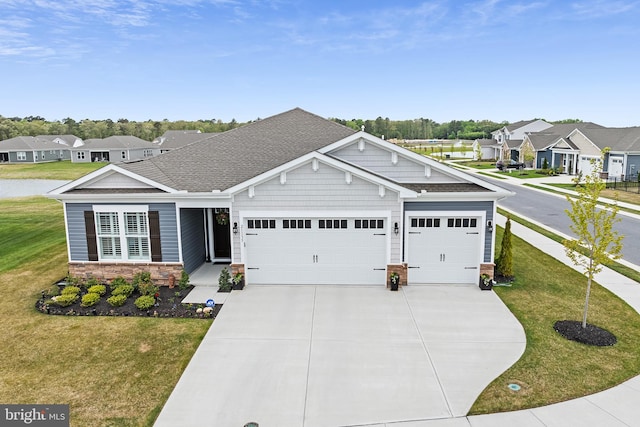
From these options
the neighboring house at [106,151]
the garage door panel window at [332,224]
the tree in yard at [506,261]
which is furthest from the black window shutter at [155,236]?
the neighboring house at [106,151]

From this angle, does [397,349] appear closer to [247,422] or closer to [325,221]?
[247,422]

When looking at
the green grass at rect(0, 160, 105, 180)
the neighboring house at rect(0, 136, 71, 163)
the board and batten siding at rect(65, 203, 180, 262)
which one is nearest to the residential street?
the board and batten siding at rect(65, 203, 180, 262)

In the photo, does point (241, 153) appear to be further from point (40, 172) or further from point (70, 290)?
point (40, 172)

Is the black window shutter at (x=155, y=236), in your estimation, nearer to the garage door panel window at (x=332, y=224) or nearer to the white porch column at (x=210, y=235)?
the white porch column at (x=210, y=235)

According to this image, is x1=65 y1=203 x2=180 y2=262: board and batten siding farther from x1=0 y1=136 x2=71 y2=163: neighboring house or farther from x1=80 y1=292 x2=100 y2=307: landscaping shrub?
x1=0 y1=136 x2=71 y2=163: neighboring house

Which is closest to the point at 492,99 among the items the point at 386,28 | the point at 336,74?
the point at 336,74

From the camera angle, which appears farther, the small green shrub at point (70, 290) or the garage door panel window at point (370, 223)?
the garage door panel window at point (370, 223)
